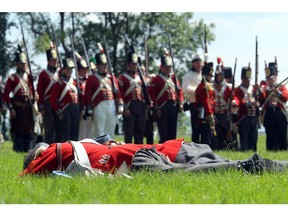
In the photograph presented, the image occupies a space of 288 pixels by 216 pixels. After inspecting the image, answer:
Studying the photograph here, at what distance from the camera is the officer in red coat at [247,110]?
560 inches

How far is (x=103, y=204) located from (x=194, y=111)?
9.14m

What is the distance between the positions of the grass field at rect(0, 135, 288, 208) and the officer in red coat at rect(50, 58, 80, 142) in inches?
263

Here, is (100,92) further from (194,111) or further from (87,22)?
(87,22)

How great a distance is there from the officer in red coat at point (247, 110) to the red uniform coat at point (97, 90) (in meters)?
2.60

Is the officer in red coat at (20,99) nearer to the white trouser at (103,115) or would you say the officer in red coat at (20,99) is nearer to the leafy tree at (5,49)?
the white trouser at (103,115)

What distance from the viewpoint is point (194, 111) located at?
13.4 meters

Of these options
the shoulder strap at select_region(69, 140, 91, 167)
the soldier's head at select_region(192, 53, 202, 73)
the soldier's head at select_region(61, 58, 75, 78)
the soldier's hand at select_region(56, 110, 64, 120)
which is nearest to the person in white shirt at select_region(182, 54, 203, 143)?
the soldier's head at select_region(192, 53, 202, 73)

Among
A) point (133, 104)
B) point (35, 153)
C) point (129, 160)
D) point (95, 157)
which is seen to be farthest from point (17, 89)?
point (129, 160)

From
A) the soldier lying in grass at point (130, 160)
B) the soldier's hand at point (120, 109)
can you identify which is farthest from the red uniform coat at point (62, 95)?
the soldier lying in grass at point (130, 160)

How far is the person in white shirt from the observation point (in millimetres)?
13375

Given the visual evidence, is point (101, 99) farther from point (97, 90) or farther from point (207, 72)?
point (207, 72)

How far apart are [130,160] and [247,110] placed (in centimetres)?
820

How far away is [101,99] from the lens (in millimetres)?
13000

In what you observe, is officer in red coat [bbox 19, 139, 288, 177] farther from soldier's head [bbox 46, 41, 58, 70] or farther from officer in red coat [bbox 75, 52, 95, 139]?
soldier's head [bbox 46, 41, 58, 70]
